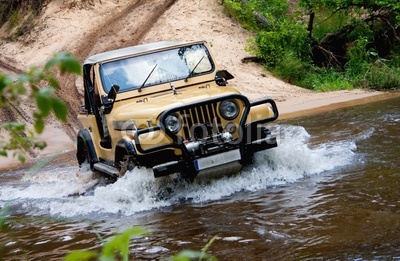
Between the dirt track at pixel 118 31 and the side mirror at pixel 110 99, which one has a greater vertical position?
the dirt track at pixel 118 31

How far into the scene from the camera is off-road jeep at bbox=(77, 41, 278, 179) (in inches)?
229

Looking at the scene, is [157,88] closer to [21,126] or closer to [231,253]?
[231,253]

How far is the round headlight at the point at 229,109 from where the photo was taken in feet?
19.8

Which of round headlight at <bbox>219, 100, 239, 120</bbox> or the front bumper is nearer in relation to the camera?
the front bumper

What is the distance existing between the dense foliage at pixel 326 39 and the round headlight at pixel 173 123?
9.50 meters

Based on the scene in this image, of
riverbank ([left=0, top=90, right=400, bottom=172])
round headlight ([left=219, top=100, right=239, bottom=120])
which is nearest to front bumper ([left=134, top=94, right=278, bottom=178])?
round headlight ([left=219, top=100, right=239, bottom=120])

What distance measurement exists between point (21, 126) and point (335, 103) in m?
11.9

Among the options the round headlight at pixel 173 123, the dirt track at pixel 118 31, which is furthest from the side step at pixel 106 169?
the dirt track at pixel 118 31

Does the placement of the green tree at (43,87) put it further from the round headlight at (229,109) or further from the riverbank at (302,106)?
the riverbank at (302,106)

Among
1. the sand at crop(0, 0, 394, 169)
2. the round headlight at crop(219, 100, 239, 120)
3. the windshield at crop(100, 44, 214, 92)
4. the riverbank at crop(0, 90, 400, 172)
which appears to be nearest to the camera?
the round headlight at crop(219, 100, 239, 120)

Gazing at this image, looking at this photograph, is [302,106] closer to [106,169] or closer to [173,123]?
[106,169]

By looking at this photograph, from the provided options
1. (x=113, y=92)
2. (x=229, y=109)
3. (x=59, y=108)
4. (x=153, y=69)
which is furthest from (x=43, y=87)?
(x=153, y=69)

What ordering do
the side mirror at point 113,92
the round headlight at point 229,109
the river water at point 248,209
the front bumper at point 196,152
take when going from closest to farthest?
1. the river water at point 248,209
2. the front bumper at point 196,152
3. the round headlight at point 229,109
4. the side mirror at point 113,92

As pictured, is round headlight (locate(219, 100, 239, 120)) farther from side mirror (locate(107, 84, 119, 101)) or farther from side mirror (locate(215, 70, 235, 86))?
side mirror (locate(107, 84, 119, 101))
